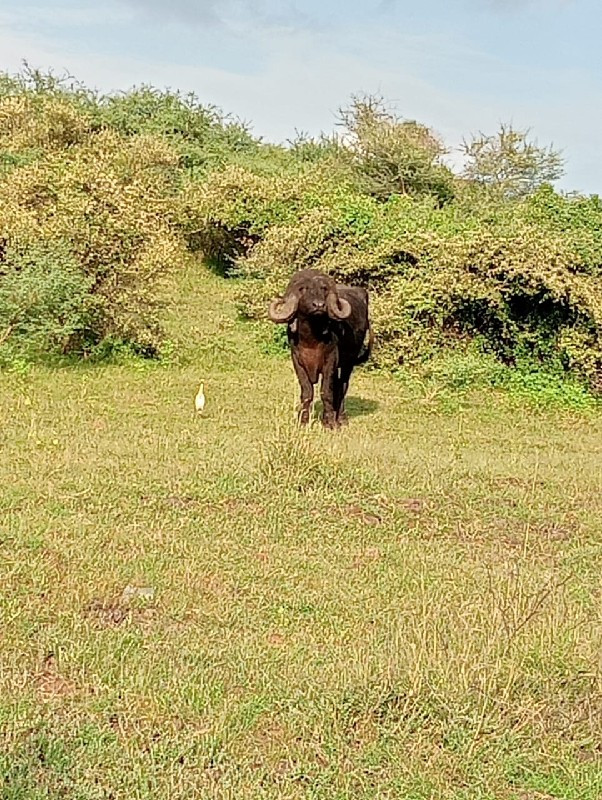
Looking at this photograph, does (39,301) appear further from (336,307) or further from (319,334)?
(336,307)

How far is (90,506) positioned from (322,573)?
1714 mm

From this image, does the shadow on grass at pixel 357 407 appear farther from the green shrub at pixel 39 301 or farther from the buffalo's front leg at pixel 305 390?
the green shrub at pixel 39 301

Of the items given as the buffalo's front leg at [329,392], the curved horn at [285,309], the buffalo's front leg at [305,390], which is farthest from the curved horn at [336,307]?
the buffalo's front leg at [305,390]

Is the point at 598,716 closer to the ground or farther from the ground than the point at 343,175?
closer to the ground

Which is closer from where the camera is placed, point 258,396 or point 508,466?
point 508,466

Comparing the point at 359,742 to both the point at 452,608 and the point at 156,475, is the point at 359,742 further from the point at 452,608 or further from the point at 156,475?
the point at 156,475

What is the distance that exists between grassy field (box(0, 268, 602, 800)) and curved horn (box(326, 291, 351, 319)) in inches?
55.1

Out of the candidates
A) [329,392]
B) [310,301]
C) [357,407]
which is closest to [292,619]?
[310,301]

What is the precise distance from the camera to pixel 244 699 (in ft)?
13.1

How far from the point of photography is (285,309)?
417 inches

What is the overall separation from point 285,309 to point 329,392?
987 millimetres

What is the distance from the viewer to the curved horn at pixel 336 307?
34.4ft

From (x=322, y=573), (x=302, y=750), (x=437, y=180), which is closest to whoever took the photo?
(x=302, y=750)

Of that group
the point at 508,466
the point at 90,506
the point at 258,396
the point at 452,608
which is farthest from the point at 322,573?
the point at 258,396
